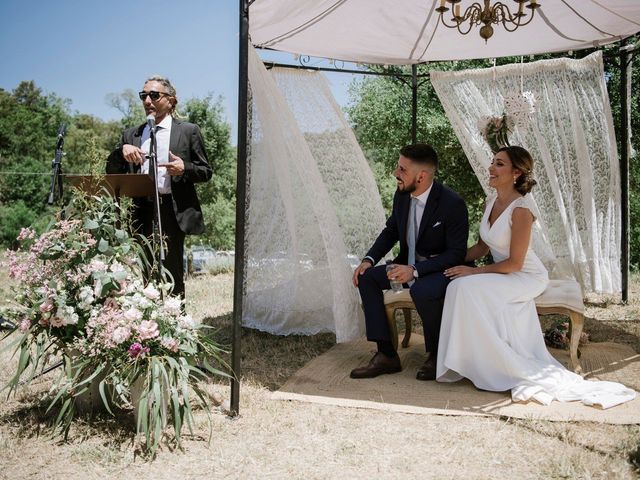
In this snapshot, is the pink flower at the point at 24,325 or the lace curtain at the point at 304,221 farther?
the lace curtain at the point at 304,221

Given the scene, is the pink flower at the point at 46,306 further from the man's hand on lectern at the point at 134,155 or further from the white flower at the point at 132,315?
the man's hand on lectern at the point at 134,155

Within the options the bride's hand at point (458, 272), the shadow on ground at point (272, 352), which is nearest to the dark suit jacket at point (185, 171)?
the shadow on ground at point (272, 352)

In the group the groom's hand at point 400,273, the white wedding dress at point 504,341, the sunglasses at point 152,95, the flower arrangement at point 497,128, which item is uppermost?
the flower arrangement at point 497,128

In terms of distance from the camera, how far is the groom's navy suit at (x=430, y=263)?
11.6ft

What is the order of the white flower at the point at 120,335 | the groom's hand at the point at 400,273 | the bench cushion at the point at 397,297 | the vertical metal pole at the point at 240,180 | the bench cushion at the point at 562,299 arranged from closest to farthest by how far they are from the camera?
the white flower at the point at 120,335 → the vertical metal pole at the point at 240,180 → the bench cushion at the point at 562,299 → the groom's hand at the point at 400,273 → the bench cushion at the point at 397,297

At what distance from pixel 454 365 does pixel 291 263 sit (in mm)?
1552

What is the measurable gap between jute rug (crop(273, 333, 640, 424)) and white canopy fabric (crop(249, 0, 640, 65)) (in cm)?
225

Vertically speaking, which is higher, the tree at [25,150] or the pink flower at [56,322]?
the tree at [25,150]

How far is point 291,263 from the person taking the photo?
4426 mm

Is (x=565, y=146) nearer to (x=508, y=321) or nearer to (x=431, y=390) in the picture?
(x=508, y=321)

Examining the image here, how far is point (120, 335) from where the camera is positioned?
8.06ft

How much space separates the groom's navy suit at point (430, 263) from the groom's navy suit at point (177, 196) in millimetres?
1179

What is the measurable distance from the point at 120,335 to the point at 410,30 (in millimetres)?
3529

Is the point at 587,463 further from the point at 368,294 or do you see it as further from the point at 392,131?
the point at 392,131
